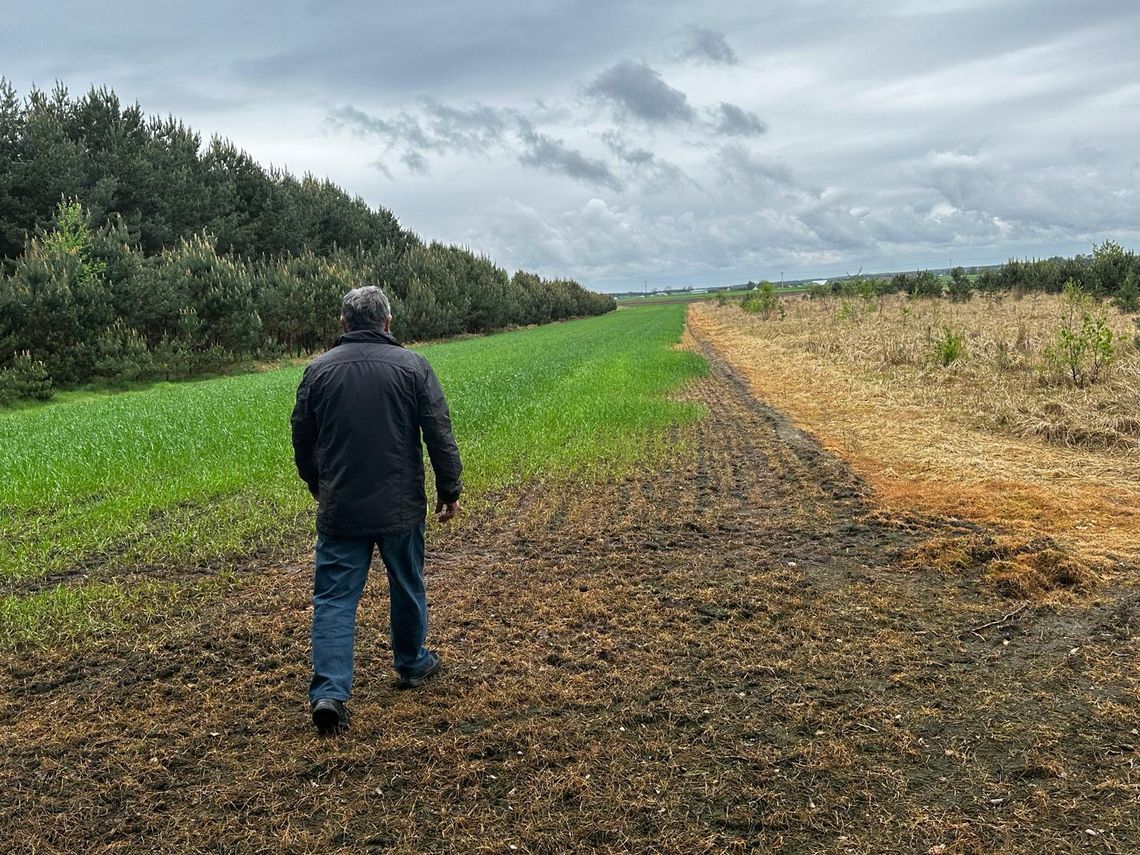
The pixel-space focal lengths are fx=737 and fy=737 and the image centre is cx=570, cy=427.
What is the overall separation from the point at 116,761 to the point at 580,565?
140 inches

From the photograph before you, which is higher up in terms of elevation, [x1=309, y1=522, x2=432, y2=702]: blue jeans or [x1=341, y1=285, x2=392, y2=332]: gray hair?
[x1=341, y1=285, x2=392, y2=332]: gray hair

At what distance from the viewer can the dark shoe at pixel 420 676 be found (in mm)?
4172

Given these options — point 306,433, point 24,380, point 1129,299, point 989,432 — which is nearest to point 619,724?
point 306,433

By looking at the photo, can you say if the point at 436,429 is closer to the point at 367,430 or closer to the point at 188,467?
the point at 367,430

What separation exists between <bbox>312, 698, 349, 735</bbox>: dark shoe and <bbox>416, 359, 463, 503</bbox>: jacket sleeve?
1.17 metres

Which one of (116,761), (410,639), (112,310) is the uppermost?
(112,310)

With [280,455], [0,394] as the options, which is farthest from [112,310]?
[280,455]

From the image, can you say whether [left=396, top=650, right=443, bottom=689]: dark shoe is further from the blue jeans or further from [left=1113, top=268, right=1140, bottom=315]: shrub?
[left=1113, top=268, right=1140, bottom=315]: shrub

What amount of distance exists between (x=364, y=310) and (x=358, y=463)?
824 mm

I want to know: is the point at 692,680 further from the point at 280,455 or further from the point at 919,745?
the point at 280,455

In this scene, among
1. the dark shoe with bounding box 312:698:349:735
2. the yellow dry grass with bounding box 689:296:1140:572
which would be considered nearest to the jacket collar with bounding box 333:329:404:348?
the dark shoe with bounding box 312:698:349:735

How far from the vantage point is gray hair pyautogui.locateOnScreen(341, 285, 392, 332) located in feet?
12.9

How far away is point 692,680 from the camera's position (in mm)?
4141

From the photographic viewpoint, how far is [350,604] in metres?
3.86
